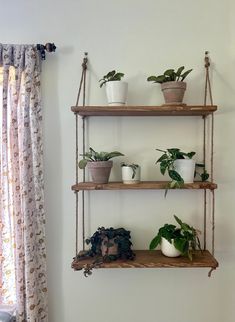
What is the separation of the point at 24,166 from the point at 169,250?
924 mm

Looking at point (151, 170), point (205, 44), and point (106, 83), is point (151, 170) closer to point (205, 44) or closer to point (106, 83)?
point (106, 83)

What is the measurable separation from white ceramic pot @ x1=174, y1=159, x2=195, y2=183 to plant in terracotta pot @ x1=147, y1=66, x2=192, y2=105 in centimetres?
31

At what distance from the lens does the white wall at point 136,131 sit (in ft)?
5.04

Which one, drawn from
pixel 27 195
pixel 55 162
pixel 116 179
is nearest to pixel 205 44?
pixel 116 179

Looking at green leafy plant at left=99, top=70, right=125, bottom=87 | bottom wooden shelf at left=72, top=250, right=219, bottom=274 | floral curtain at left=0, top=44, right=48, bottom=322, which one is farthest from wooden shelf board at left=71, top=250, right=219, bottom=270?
green leafy plant at left=99, top=70, right=125, bottom=87

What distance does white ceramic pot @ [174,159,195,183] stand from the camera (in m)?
1.38

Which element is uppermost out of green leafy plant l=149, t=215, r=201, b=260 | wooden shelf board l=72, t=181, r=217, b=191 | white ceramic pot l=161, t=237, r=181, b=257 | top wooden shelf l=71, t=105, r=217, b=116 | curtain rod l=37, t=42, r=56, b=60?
curtain rod l=37, t=42, r=56, b=60

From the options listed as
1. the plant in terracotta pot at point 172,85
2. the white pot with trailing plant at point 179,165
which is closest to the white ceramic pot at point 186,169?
the white pot with trailing plant at point 179,165

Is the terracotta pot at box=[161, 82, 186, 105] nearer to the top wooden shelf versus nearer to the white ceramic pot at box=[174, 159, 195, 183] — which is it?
the top wooden shelf

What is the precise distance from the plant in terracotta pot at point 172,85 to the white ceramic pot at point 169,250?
745mm

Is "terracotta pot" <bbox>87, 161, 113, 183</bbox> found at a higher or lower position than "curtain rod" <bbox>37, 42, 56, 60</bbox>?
lower

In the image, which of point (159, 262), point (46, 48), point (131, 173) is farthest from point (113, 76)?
point (159, 262)

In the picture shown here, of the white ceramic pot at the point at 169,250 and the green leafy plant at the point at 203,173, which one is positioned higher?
the green leafy plant at the point at 203,173

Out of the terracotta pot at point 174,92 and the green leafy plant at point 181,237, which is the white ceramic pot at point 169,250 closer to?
the green leafy plant at point 181,237
